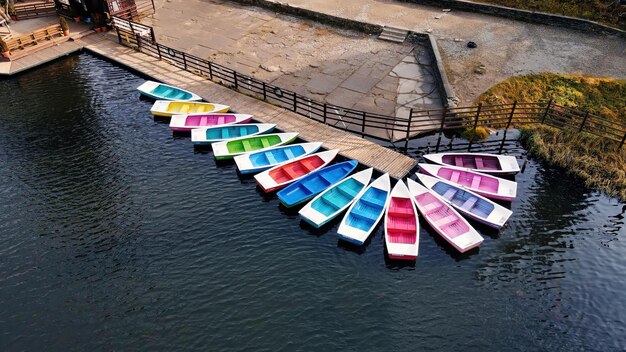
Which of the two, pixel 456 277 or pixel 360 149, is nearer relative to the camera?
pixel 456 277

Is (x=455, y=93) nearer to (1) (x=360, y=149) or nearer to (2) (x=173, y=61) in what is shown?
(1) (x=360, y=149)

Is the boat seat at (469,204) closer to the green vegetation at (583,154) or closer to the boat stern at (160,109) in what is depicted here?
the green vegetation at (583,154)

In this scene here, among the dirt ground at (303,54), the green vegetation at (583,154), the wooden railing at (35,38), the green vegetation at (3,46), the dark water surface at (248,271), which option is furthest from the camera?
the wooden railing at (35,38)

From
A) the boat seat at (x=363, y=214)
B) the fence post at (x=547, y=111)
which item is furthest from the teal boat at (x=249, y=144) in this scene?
the fence post at (x=547, y=111)

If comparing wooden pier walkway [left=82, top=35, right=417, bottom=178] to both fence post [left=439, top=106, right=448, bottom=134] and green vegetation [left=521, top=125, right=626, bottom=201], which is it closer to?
fence post [left=439, top=106, right=448, bottom=134]

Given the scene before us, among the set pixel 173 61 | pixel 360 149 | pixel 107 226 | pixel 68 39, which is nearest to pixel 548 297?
pixel 360 149

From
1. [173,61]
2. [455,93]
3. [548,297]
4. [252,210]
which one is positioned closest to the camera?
[548,297]

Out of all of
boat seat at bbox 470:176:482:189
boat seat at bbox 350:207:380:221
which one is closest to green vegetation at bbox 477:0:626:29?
boat seat at bbox 470:176:482:189
